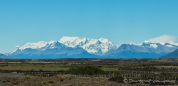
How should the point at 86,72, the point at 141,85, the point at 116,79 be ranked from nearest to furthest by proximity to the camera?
1. the point at 141,85
2. the point at 116,79
3. the point at 86,72

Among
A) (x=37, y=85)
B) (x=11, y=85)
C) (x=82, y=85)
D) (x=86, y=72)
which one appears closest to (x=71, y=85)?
(x=82, y=85)

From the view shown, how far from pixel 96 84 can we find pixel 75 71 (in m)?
33.1

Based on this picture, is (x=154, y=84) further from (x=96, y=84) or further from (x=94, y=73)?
(x=94, y=73)

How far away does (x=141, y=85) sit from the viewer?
5125 centimetres

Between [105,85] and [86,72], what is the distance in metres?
31.8

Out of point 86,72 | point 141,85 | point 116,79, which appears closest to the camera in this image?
point 141,85

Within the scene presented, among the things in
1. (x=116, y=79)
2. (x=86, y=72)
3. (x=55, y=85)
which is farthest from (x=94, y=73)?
(x=55, y=85)

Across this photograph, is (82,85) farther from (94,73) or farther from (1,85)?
(94,73)

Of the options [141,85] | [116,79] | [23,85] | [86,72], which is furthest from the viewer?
[86,72]

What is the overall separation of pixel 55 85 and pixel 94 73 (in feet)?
98.1

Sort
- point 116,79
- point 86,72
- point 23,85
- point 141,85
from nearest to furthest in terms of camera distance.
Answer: point 141,85, point 23,85, point 116,79, point 86,72

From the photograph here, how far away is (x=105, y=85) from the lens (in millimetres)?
51250

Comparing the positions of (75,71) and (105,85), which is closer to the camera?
(105,85)

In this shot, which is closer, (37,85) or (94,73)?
(37,85)
